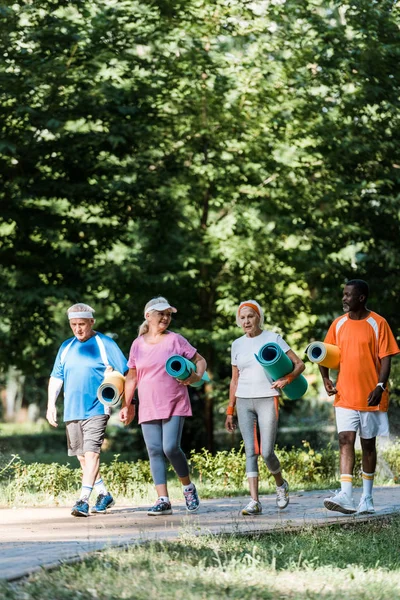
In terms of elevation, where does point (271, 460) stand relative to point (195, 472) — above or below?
above

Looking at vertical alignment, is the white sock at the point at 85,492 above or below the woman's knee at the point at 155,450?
below

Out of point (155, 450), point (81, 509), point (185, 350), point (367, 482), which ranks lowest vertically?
→ point (81, 509)

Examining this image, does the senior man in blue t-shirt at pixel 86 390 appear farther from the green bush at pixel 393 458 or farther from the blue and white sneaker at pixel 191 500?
the green bush at pixel 393 458

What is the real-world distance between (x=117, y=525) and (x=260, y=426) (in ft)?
5.58

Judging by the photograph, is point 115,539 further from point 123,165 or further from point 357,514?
point 123,165

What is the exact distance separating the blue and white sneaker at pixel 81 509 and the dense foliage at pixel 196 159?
8.97 m

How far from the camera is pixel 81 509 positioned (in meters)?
9.42

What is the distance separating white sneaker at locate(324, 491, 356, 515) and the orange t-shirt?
76 cm

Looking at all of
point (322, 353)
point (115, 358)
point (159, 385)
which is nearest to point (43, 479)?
point (115, 358)

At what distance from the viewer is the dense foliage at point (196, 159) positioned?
18578 millimetres

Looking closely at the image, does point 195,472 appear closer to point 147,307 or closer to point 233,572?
point 147,307

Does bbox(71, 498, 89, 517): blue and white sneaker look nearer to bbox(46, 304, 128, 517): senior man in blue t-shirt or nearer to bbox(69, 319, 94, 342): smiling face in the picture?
bbox(46, 304, 128, 517): senior man in blue t-shirt

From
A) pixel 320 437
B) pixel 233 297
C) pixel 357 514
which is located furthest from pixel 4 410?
pixel 357 514

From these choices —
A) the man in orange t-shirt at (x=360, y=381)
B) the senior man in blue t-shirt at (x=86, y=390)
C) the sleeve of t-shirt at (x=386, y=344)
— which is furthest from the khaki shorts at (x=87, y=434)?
the sleeve of t-shirt at (x=386, y=344)
